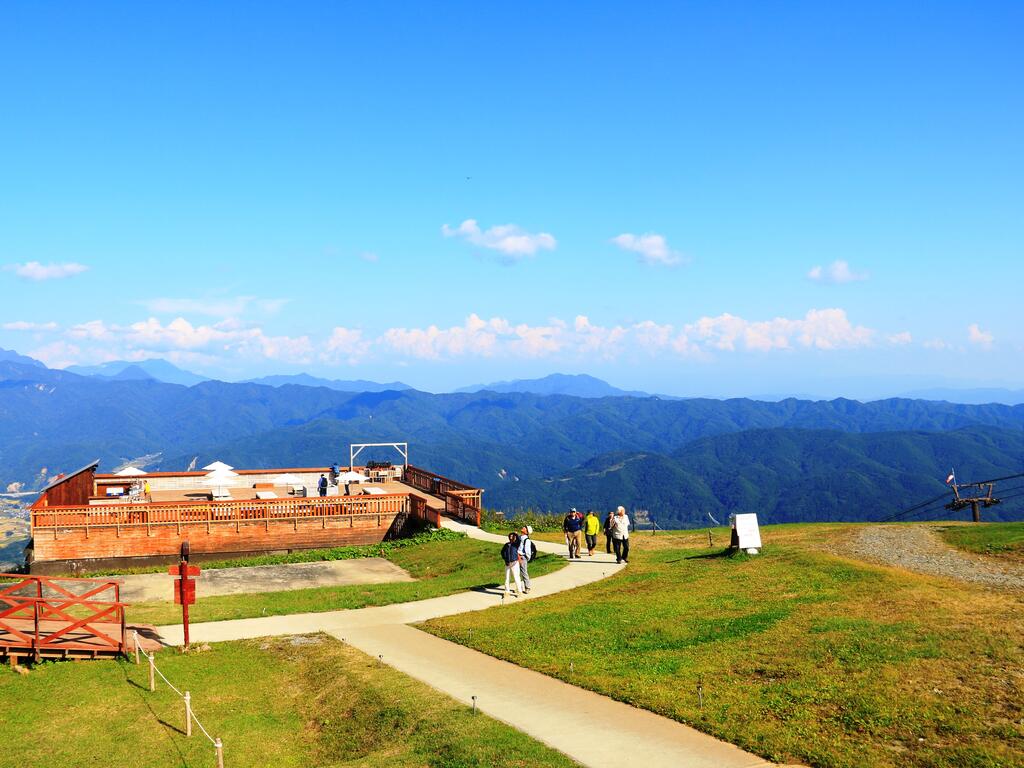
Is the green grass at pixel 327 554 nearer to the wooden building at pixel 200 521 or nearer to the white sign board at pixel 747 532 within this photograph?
the wooden building at pixel 200 521

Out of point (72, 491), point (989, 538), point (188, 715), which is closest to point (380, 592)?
point (188, 715)

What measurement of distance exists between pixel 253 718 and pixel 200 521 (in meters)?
21.5

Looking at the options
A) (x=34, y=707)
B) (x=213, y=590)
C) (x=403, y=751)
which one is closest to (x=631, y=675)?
(x=403, y=751)

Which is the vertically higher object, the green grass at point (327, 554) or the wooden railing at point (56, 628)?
the wooden railing at point (56, 628)

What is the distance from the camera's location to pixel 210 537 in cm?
3281

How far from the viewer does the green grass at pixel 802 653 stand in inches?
414

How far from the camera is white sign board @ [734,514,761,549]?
78.6ft

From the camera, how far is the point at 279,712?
13453 mm

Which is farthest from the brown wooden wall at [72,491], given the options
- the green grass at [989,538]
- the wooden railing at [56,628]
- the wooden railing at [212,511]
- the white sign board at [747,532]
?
the green grass at [989,538]

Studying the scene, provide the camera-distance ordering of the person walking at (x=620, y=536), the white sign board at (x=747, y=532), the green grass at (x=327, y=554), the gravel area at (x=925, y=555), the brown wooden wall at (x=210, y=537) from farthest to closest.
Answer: the brown wooden wall at (x=210, y=537) → the green grass at (x=327, y=554) → the person walking at (x=620, y=536) → the white sign board at (x=747, y=532) → the gravel area at (x=925, y=555)

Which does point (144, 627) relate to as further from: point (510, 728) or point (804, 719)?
point (804, 719)

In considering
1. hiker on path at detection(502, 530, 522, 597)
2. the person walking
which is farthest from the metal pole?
the person walking

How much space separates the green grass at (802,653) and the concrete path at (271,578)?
823 centimetres

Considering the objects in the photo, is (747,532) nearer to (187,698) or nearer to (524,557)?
(524,557)
